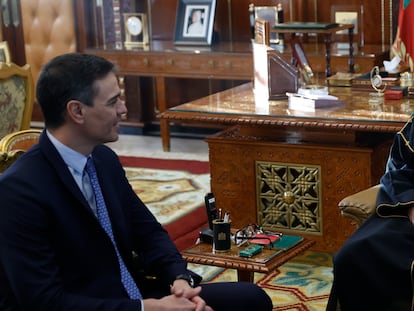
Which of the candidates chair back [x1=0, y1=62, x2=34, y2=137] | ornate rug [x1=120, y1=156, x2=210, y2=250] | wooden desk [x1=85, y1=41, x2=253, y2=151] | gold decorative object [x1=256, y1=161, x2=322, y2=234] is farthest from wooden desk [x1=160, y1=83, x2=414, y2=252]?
wooden desk [x1=85, y1=41, x2=253, y2=151]

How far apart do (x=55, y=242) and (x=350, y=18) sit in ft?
17.3

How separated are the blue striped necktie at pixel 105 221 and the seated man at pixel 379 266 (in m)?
1.08

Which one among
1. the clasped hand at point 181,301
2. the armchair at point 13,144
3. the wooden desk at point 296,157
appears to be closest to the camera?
the clasped hand at point 181,301

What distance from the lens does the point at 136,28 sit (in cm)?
822

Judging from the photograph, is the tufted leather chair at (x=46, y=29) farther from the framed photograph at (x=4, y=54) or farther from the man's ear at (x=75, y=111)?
the man's ear at (x=75, y=111)

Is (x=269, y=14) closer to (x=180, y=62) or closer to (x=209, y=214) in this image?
(x=180, y=62)

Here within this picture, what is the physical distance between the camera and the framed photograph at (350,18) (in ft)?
24.4

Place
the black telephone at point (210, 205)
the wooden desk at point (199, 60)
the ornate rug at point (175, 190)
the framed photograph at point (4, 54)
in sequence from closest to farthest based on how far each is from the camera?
the black telephone at point (210, 205), the ornate rug at point (175, 190), the framed photograph at point (4, 54), the wooden desk at point (199, 60)

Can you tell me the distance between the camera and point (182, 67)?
7.61m

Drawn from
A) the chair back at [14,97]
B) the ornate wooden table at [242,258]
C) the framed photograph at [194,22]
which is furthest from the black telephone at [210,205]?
the framed photograph at [194,22]

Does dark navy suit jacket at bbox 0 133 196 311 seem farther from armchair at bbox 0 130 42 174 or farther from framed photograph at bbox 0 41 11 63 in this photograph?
framed photograph at bbox 0 41 11 63

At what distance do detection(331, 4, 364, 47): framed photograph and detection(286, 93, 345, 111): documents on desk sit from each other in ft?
8.41

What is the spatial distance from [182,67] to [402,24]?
218cm

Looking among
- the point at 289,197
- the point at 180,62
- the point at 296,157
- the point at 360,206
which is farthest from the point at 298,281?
the point at 180,62
